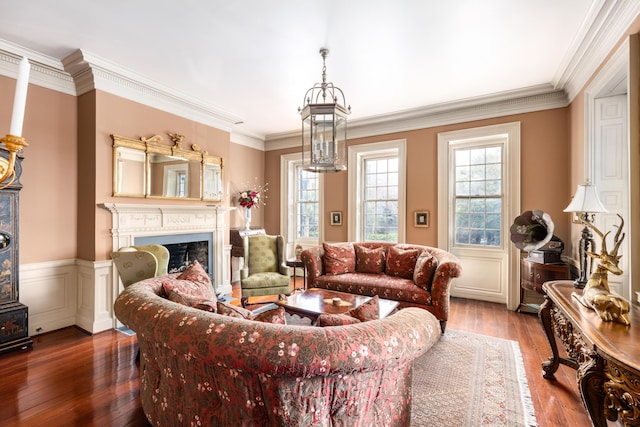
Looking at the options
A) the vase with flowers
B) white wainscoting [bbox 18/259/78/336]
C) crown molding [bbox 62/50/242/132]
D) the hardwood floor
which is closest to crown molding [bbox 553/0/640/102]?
the hardwood floor

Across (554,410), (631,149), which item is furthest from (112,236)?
(631,149)

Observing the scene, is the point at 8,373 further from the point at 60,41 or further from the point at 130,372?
the point at 60,41

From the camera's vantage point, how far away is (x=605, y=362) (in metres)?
1.52

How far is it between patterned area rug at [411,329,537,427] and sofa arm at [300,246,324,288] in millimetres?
1668

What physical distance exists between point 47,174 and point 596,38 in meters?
5.55

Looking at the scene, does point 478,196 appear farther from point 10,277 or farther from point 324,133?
point 10,277

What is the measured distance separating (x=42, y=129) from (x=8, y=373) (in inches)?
92.6

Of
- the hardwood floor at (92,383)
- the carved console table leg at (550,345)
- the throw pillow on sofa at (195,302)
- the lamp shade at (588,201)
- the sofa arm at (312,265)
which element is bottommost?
the hardwood floor at (92,383)

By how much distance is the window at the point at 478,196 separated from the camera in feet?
14.7

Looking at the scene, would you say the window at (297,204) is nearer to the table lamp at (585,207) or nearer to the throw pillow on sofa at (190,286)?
the throw pillow on sofa at (190,286)

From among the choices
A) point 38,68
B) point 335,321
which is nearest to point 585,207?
point 335,321

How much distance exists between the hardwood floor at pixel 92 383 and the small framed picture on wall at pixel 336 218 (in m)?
2.80

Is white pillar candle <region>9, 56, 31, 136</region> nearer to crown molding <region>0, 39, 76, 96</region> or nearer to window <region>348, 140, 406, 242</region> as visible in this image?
crown molding <region>0, 39, 76, 96</region>

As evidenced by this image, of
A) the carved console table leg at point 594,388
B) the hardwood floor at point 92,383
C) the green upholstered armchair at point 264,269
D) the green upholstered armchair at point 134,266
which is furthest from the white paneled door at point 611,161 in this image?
the green upholstered armchair at point 134,266
